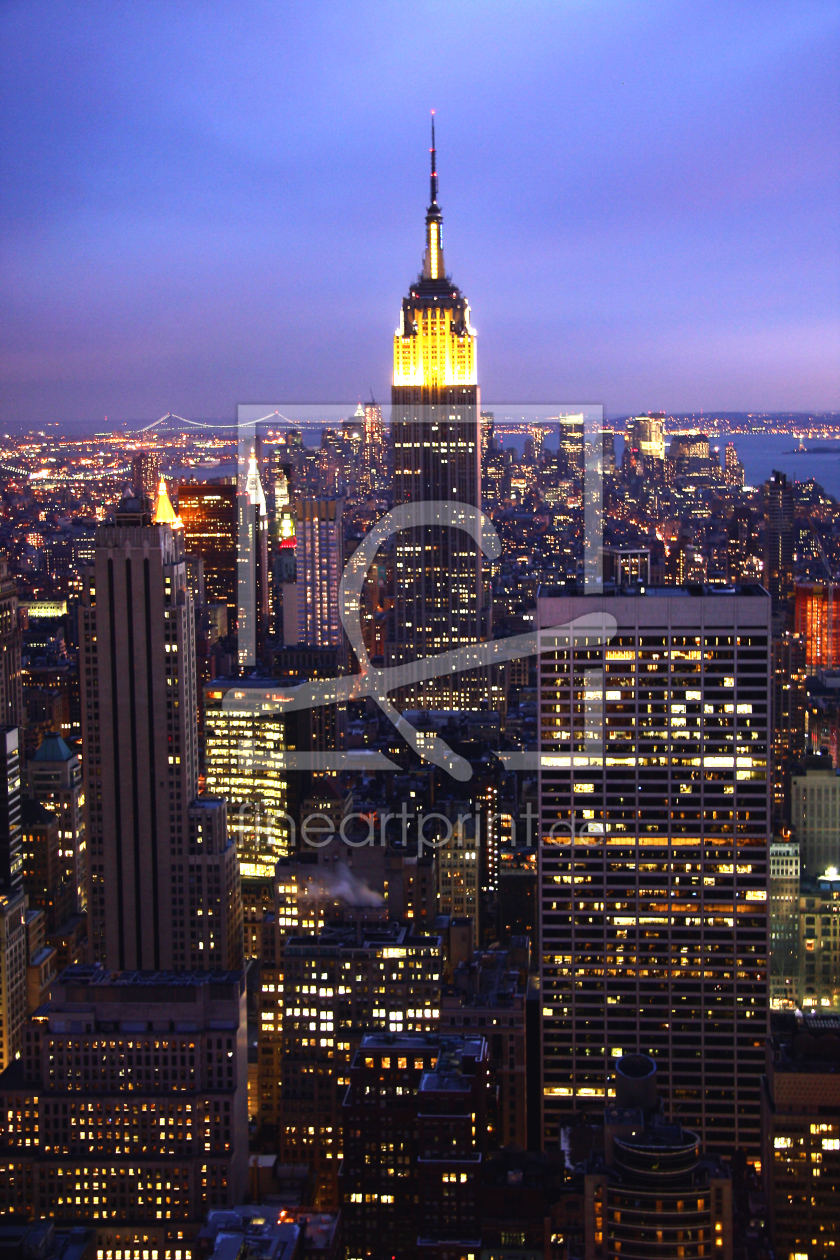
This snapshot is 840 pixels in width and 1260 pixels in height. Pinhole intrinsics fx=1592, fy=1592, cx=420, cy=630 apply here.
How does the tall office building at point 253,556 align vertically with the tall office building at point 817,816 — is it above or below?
above

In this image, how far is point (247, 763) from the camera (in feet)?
113

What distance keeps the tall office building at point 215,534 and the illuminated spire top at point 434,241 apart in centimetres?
908

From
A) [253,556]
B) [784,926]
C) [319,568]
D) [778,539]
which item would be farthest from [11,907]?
[253,556]

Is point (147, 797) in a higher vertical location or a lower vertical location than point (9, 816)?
higher

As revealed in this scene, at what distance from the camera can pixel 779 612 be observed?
41.5 metres

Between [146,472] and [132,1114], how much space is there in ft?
60.0

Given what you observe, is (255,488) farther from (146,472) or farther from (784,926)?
(784,926)

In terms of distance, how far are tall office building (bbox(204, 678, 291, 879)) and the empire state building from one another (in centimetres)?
1356

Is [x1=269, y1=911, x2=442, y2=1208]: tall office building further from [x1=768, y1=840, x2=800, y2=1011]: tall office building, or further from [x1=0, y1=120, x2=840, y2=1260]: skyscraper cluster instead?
[x1=768, y1=840, x2=800, y2=1011]: tall office building

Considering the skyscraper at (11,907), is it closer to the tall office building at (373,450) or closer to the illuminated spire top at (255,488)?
the illuminated spire top at (255,488)

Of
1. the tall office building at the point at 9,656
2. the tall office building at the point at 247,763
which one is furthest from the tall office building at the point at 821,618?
the tall office building at the point at 9,656

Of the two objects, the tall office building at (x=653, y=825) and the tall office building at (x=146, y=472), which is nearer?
the tall office building at (x=653, y=825)

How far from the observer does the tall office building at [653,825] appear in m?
22.9

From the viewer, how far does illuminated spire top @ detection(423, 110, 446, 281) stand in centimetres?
4716
